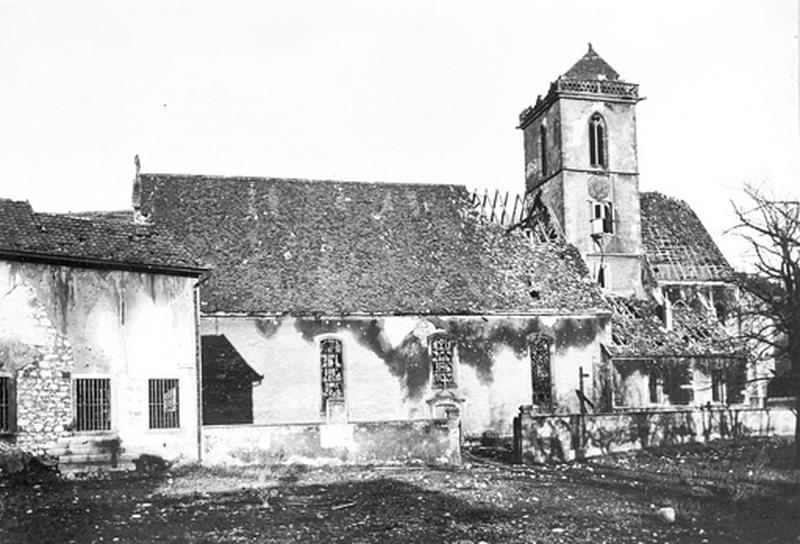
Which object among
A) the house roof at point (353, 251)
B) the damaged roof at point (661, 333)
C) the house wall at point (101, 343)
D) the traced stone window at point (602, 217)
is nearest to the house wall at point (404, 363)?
the house roof at point (353, 251)

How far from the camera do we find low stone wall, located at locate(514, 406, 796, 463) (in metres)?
25.4

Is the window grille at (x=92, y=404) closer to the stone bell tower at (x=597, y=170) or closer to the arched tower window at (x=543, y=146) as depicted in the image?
the stone bell tower at (x=597, y=170)

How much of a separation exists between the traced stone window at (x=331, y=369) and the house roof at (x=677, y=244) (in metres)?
16.5

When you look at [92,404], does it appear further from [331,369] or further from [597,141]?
[597,141]

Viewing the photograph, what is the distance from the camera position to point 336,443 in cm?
2392

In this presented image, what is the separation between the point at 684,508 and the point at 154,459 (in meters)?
12.4

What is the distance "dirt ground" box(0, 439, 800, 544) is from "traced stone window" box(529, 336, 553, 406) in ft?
25.3

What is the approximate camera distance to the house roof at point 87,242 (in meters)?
21.6

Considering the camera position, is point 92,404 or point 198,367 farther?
point 198,367

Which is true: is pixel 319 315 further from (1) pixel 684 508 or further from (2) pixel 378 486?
(1) pixel 684 508

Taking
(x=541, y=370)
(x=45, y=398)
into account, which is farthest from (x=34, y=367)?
(x=541, y=370)

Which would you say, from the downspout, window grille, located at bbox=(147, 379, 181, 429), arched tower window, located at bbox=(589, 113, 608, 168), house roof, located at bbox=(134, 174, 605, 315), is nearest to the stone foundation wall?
window grille, located at bbox=(147, 379, 181, 429)

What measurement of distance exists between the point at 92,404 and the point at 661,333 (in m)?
22.7

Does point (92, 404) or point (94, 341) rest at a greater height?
point (94, 341)
